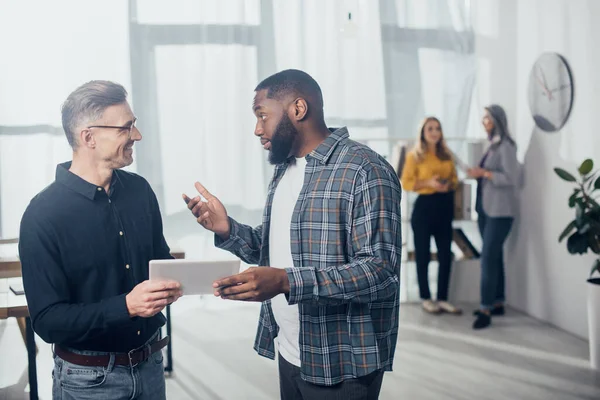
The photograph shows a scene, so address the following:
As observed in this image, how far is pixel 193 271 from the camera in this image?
61.1 inches

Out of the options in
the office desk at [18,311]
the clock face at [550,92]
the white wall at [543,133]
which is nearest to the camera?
the office desk at [18,311]

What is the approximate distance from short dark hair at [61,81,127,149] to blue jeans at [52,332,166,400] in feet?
1.82

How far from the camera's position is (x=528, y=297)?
5098mm

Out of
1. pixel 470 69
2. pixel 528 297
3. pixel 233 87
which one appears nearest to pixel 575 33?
pixel 470 69

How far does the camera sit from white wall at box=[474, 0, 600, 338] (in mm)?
4387

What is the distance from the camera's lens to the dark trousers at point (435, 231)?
4.90 m

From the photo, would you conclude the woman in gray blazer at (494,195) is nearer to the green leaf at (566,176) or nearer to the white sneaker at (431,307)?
the white sneaker at (431,307)

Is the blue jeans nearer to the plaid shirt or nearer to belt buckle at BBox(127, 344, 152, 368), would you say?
belt buckle at BBox(127, 344, 152, 368)

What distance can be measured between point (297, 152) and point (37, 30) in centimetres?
361

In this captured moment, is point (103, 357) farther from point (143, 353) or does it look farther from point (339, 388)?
point (339, 388)

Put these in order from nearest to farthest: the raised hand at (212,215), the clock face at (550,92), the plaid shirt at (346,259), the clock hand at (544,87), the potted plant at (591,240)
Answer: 1. the plaid shirt at (346,259)
2. the raised hand at (212,215)
3. the potted plant at (591,240)
4. the clock face at (550,92)
5. the clock hand at (544,87)

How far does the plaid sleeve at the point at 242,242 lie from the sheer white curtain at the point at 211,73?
3.23 m

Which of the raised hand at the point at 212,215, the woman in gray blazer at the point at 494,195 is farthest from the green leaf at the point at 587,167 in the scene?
the raised hand at the point at 212,215

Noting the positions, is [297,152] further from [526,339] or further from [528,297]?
[528,297]
